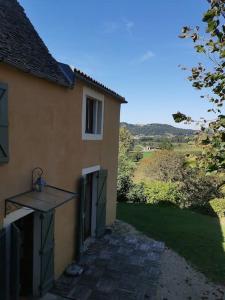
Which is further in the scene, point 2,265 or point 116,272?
point 116,272

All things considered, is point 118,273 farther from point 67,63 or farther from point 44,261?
point 67,63

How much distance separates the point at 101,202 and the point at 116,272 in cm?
389

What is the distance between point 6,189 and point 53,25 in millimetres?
7841

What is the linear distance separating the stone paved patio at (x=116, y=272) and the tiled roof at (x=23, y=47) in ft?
21.3

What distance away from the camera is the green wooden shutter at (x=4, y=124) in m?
6.90

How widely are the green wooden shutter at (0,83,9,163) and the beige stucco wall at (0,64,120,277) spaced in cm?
27

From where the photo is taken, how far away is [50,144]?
950 cm

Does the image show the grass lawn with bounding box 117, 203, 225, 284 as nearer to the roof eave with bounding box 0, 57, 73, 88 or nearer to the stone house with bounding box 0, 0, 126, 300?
the stone house with bounding box 0, 0, 126, 300

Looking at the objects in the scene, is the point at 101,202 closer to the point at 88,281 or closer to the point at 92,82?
the point at 88,281

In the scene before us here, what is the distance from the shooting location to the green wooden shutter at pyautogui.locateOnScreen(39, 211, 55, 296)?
8.80 meters

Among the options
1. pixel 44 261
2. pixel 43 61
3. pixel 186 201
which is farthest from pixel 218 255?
pixel 186 201

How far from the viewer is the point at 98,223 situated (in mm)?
13992

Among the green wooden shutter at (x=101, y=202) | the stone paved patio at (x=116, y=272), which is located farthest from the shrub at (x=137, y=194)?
the green wooden shutter at (x=101, y=202)

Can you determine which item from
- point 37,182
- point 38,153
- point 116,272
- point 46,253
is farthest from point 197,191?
point 37,182
